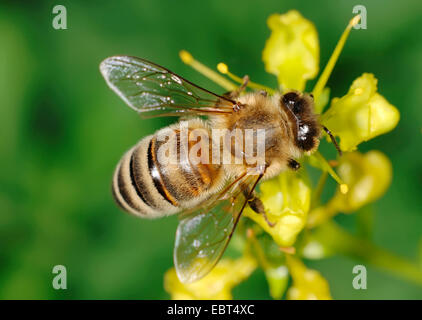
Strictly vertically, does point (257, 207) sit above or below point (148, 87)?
below

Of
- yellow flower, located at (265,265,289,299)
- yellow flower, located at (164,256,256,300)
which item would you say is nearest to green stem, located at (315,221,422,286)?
yellow flower, located at (265,265,289,299)

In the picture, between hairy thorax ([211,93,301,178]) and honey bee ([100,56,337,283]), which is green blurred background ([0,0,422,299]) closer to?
honey bee ([100,56,337,283])

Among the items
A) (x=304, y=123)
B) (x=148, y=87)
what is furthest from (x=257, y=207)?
(x=148, y=87)

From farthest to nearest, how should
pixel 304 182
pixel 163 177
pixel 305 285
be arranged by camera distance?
pixel 305 285
pixel 304 182
pixel 163 177

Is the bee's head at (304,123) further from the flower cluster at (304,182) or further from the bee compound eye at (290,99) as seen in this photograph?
the flower cluster at (304,182)

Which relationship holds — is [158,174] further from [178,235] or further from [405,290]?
[405,290]

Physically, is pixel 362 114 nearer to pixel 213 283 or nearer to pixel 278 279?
pixel 278 279
